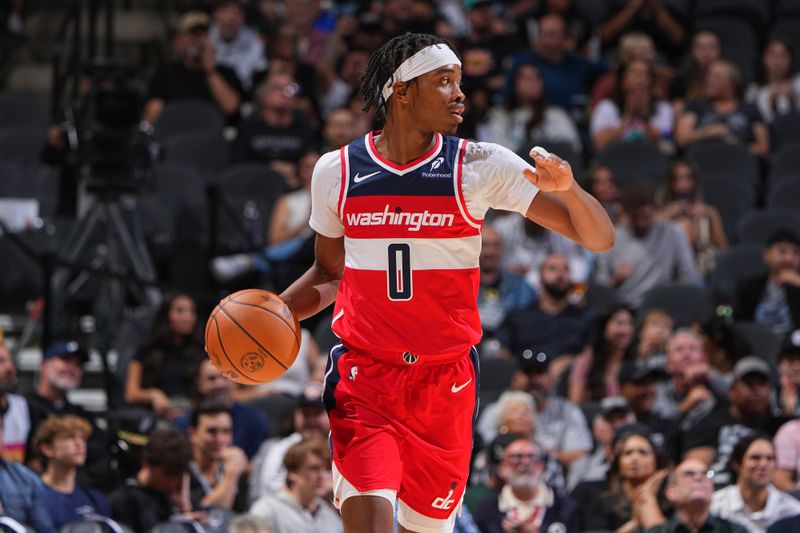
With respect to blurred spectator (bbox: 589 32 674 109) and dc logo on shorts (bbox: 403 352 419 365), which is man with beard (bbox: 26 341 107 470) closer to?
dc logo on shorts (bbox: 403 352 419 365)

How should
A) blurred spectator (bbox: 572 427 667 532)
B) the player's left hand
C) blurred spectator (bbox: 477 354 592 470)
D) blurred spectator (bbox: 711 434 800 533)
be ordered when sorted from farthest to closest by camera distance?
1. blurred spectator (bbox: 477 354 592 470)
2. blurred spectator (bbox: 572 427 667 532)
3. blurred spectator (bbox: 711 434 800 533)
4. the player's left hand

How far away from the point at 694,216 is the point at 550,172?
721 cm

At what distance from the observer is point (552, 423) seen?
1020 cm

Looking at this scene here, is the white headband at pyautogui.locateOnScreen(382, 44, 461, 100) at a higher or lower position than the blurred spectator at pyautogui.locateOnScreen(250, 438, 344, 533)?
higher

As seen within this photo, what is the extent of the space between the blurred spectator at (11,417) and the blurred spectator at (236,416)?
969 mm

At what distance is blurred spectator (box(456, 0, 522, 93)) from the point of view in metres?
14.4

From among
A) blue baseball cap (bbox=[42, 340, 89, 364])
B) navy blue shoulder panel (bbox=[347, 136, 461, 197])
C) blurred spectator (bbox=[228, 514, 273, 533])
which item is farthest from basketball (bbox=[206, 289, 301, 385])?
blue baseball cap (bbox=[42, 340, 89, 364])

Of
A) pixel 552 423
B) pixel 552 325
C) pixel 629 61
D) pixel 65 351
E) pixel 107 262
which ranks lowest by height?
pixel 552 423

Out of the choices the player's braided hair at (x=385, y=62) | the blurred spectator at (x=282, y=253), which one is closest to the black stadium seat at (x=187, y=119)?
the blurred spectator at (x=282, y=253)

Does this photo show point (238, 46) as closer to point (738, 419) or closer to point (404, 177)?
point (738, 419)

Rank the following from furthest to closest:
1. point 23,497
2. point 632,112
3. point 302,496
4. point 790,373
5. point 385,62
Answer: point 632,112, point 790,373, point 302,496, point 23,497, point 385,62

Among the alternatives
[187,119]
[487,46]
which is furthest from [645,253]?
[187,119]

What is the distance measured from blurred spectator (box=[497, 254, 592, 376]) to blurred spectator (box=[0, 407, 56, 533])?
3888 mm

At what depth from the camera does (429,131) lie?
5.59 metres
